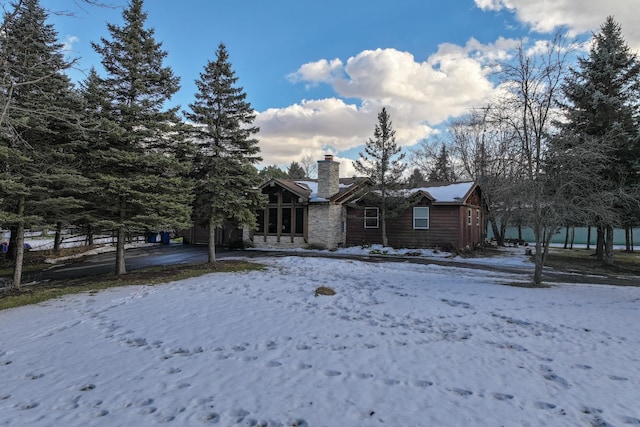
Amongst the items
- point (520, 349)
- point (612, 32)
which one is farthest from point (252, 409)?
point (612, 32)

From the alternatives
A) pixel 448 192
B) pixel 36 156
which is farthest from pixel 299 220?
pixel 36 156

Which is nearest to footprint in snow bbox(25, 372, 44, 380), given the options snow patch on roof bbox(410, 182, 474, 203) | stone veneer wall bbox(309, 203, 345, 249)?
stone veneer wall bbox(309, 203, 345, 249)

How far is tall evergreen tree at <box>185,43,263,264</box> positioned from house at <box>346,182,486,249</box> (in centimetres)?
957

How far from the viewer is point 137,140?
11.1m

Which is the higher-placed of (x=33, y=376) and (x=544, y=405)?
(x=544, y=405)

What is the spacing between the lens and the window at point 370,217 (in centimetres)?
2220

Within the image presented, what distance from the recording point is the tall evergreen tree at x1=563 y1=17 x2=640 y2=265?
16.2 meters

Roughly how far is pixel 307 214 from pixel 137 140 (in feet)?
39.9

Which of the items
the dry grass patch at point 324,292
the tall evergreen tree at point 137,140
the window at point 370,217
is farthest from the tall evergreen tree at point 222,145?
the window at point 370,217

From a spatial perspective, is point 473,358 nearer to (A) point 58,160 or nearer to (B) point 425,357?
(B) point 425,357

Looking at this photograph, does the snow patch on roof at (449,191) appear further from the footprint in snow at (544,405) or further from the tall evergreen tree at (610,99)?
the footprint in snow at (544,405)

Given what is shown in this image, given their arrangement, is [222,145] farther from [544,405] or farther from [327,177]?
[544,405]

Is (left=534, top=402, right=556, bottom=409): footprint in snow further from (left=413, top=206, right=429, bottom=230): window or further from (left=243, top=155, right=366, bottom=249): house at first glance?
(left=243, top=155, right=366, bottom=249): house

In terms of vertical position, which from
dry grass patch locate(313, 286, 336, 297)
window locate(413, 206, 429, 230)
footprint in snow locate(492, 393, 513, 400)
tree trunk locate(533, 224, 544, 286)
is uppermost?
window locate(413, 206, 429, 230)
